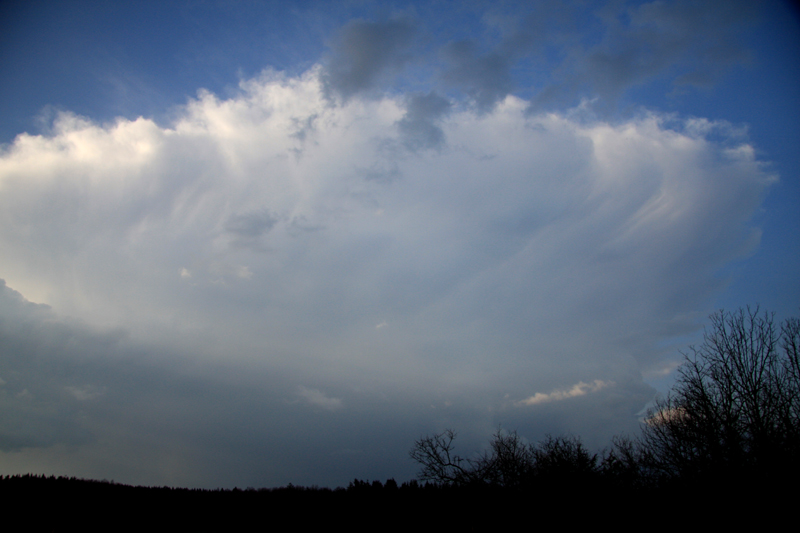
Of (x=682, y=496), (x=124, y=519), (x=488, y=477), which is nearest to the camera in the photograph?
(x=682, y=496)

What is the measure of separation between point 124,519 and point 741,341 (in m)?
62.4

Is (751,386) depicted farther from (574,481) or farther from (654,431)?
(574,481)

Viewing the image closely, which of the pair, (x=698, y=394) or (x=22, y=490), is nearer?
(x=698, y=394)

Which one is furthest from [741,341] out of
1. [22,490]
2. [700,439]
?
[22,490]

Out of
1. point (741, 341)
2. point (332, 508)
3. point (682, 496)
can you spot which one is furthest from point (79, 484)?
point (741, 341)

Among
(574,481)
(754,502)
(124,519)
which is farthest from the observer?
(124,519)

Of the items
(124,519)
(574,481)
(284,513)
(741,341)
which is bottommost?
(284,513)

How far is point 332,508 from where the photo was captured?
4881cm

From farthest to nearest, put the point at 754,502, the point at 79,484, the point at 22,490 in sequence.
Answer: the point at 79,484, the point at 22,490, the point at 754,502

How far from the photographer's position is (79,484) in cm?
4644

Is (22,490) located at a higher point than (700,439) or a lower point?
lower

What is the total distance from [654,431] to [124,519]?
5634 cm

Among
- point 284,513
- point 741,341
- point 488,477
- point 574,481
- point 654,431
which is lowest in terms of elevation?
point 284,513

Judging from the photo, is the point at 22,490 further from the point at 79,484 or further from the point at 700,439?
the point at 700,439
